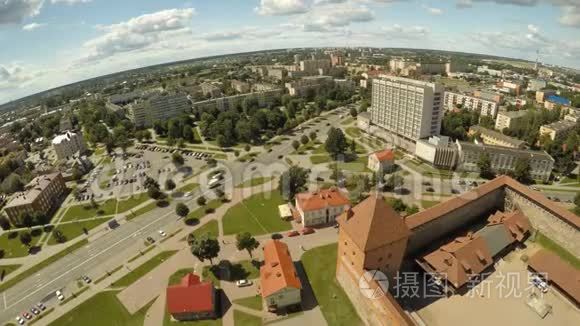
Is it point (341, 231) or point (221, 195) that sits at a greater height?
point (341, 231)

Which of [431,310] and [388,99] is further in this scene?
[388,99]

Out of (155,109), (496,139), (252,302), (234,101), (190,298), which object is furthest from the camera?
(234,101)

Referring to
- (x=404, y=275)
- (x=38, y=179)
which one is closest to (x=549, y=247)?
(x=404, y=275)

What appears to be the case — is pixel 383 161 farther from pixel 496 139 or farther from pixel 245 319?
pixel 245 319

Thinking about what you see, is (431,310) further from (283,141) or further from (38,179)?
(38,179)

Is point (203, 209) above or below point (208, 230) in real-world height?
above

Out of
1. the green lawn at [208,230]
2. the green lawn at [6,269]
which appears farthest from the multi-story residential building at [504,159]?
the green lawn at [6,269]

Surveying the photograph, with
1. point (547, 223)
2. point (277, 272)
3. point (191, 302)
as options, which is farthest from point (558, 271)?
point (191, 302)

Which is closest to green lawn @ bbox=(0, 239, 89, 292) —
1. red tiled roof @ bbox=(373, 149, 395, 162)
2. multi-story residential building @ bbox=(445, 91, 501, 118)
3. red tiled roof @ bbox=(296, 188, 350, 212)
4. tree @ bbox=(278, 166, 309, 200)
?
tree @ bbox=(278, 166, 309, 200)
